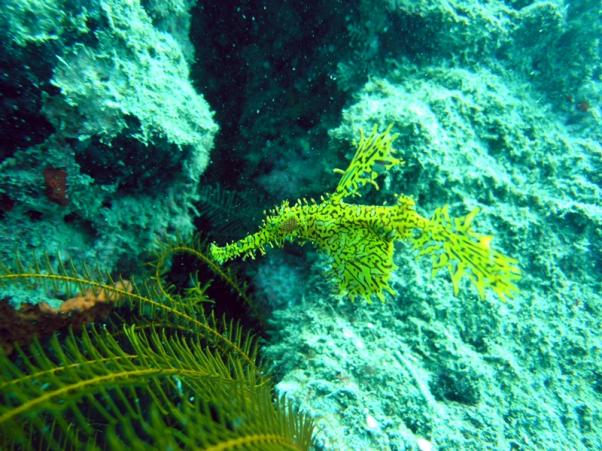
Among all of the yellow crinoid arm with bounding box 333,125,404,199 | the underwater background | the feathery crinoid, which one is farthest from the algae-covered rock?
the yellow crinoid arm with bounding box 333,125,404,199

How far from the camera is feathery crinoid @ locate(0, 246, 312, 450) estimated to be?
1382 millimetres

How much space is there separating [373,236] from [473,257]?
84 centimetres

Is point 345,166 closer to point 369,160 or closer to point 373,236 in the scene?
point 369,160

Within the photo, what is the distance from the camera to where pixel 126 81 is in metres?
2.81

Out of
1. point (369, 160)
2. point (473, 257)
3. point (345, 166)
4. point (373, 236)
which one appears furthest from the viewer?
point (345, 166)

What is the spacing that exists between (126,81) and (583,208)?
5.05 metres

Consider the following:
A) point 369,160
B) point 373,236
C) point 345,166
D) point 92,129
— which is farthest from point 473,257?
point 92,129

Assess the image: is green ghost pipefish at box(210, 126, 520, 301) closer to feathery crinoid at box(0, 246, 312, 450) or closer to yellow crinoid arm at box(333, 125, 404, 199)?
yellow crinoid arm at box(333, 125, 404, 199)

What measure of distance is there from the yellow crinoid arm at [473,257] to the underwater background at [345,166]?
774 mm

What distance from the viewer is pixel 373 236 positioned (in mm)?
3137

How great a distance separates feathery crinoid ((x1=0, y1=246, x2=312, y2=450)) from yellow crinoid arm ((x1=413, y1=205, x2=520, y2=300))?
1.55 m

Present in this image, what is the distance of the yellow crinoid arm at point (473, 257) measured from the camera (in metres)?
2.46

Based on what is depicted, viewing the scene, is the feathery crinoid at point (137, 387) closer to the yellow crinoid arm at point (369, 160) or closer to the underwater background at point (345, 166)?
the underwater background at point (345, 166)

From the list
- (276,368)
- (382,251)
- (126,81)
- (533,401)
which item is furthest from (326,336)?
(126,81)
